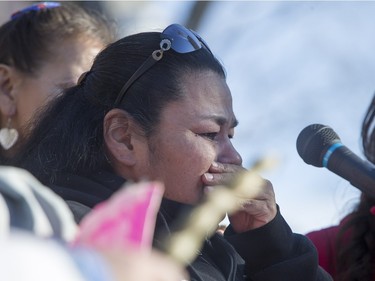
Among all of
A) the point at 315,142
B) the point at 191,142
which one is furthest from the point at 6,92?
the point at 315,142

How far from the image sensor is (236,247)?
262 cm

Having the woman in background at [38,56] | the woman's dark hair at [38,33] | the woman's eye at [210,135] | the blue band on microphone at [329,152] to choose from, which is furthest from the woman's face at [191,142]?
the woman's dark hair at [38,33]

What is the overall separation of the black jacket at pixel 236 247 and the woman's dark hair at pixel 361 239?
46 cm

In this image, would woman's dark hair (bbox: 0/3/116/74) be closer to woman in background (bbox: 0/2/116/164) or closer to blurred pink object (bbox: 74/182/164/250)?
woman in background (bbox: 0/2/116/164)

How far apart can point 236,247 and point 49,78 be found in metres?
1.16

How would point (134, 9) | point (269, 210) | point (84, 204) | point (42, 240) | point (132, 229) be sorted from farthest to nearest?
point (134, 9), point (269, 210), point (84, 204), point (132, 229), point (42, 240)

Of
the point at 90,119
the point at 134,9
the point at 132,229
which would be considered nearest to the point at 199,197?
the point at 90,119

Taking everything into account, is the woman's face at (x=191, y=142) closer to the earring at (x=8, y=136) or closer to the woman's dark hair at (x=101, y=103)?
the woman's dark hair at (x=101, y=103)

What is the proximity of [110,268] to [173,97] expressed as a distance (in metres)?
1.69

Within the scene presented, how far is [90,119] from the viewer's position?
8.60 feet

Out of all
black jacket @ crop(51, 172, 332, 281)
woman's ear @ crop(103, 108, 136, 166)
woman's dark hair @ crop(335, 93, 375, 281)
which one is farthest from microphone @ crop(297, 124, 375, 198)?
woman's dark hair @ crop(335, 93, 375, 281)

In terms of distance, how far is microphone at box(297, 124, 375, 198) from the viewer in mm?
2289

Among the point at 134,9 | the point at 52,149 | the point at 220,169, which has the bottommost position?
the point at 134,9

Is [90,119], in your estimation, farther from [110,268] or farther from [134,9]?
[134,9]
